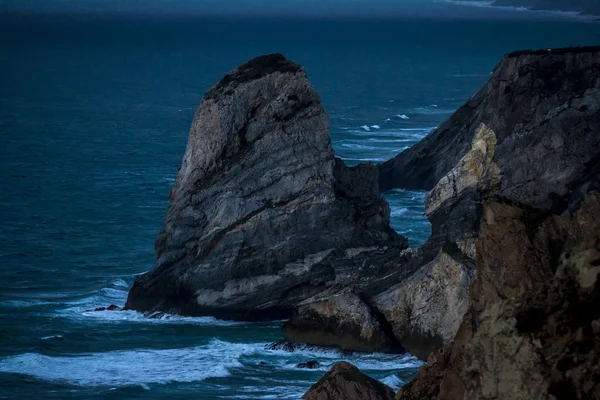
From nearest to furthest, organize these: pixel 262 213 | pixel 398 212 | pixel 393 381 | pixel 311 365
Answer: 1. pixel 393 381
2. pixel 311 365
3. pixel 262 213
4. pixel 398 212

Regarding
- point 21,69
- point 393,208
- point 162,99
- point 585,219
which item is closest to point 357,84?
point 162,99

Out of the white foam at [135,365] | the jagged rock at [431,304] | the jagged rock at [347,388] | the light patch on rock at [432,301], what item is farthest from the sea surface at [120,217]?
the jagged rock at [347,388]

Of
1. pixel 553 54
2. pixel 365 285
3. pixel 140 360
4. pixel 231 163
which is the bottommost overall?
pixel 140 360

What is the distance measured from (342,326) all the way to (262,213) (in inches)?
241

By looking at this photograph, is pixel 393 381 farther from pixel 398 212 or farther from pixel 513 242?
pixel 398 212

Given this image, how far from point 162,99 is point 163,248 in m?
78.4

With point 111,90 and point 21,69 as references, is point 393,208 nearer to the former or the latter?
point 111,90

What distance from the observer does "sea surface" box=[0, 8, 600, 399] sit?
136ft

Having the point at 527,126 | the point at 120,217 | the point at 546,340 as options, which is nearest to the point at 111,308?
the point at 527,126

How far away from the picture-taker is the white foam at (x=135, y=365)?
41.2 m

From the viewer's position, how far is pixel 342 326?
139 ft

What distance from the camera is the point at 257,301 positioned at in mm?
46625

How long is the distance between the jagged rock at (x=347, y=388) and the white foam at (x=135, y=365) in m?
10.8

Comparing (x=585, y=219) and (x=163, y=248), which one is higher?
(x=585, y=219)
